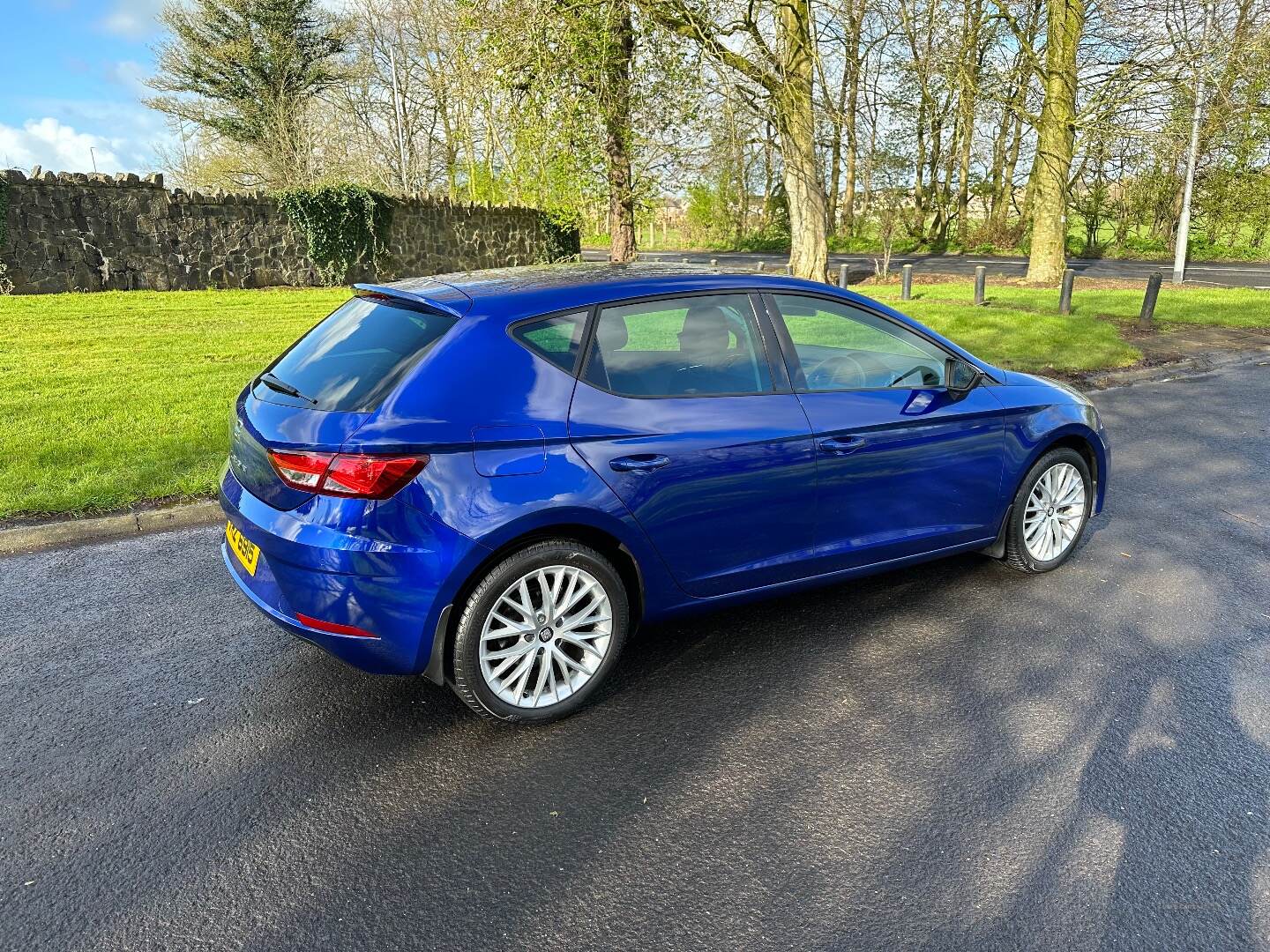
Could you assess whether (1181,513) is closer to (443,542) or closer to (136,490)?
(443,542)

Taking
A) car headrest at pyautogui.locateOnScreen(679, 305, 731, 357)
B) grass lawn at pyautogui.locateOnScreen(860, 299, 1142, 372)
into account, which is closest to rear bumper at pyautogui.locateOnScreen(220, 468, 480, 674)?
car headrest at pyautogui.locateOnScreen(679, 305, 731, 357)

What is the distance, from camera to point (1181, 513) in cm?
568

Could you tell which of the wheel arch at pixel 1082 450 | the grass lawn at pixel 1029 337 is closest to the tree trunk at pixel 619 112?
the grass lawn at pixel 1029 337

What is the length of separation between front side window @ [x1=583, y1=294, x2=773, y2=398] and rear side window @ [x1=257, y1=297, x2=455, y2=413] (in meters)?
0.61

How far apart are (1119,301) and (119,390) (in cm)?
1689

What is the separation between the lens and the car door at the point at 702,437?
330cm

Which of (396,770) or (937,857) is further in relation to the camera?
(396,770)

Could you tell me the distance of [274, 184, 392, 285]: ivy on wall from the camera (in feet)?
63.1

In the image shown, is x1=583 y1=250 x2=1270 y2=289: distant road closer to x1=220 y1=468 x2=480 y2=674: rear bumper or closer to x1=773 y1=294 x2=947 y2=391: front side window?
x1=773 y1=294 x2=947 y2=391: front side window

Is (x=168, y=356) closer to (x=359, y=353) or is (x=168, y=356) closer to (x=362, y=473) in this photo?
(x=359, y=353)

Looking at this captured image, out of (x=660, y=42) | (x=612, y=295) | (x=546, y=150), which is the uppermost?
(x=660, y=42)

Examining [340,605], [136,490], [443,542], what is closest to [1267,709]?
[443,542]

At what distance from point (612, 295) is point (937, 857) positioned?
2248 millimetres

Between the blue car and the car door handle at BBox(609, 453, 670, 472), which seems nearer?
the blue car
